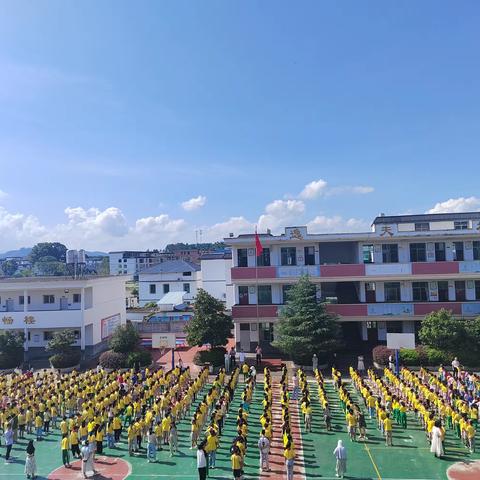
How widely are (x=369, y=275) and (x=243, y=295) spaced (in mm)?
8254

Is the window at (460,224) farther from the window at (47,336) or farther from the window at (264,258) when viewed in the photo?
the window at (47,336)

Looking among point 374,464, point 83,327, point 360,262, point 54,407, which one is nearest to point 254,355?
point 360,262

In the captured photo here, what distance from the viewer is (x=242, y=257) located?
104ft

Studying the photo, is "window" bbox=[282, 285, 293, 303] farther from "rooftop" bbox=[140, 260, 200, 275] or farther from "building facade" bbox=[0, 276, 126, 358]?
"rooftop" bbox=[140, 260, 200, 275]

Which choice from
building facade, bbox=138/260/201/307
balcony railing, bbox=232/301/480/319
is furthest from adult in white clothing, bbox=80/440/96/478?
building facade, bbox=138/260/201/307

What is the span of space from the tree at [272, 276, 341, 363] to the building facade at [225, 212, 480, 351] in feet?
8.92

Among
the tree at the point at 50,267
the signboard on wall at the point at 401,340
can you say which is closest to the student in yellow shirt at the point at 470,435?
the signboard on wall at the point at 401,340

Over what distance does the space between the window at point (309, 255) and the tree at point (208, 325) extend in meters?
6.71

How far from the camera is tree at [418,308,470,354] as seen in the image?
25016 mm

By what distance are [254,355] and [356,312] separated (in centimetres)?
707

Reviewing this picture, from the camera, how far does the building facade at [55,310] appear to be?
105ft

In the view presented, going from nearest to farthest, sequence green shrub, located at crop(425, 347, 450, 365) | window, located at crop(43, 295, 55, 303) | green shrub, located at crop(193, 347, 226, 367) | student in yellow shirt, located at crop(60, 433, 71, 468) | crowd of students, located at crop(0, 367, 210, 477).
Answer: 1. student in yellow shirt, located at crop(60, 433, 71, 468)
2. crowd of students, located at crop(0, 367, 210, 477)
3. green shrub, located at crop(425, 347, 450, 365)
4. green shrub, located at crop(193, 347, 226, 367)
5. window, located at crop(43, 295, 55, 303)

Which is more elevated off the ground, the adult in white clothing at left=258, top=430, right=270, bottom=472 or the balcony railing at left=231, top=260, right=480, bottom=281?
the balcony railing at left=231, top=260, right=480, bottom=281

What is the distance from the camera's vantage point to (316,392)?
2223 cm
